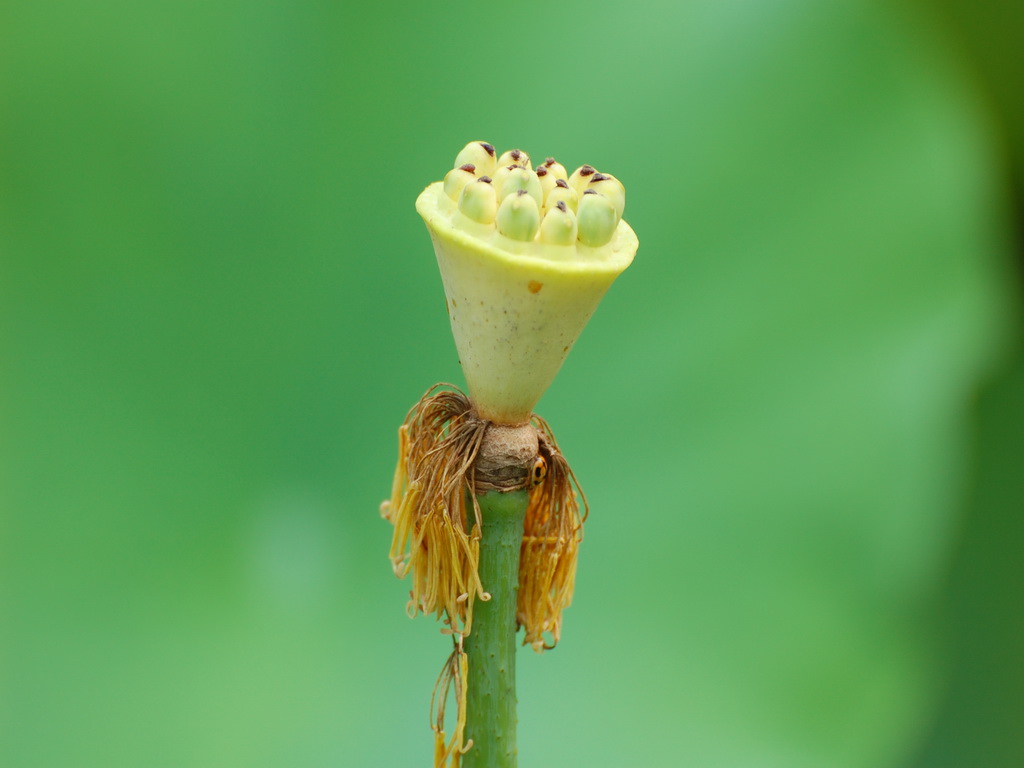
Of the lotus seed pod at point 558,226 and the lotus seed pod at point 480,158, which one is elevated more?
the lotus seed pod at point 480,158

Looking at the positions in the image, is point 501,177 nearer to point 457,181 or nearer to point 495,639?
point 457,181

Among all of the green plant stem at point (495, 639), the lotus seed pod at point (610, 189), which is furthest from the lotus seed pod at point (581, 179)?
the green plant stem at point (495, 639)

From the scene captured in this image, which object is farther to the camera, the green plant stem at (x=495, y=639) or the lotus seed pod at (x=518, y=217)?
the green plant stem at (x=495, y=639)

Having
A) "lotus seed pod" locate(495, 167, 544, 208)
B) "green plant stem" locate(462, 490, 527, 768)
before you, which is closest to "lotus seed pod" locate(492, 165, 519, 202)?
"lotus seed pod" locate(495, 167, 544, 208)

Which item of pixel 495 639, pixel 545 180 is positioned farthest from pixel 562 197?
pixel 495 639

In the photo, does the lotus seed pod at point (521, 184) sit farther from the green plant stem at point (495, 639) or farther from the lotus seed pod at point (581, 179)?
the green plant stem at point (495, 639)

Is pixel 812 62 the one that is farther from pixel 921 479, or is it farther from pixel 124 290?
pixel 124 290

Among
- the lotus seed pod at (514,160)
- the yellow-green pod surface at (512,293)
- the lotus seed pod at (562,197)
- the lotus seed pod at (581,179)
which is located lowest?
the yellow-green pod surface at (512,293)

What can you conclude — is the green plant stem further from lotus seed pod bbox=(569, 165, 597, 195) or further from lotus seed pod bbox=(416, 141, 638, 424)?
lotus seed pod bbox=(569, 165, 597, 195)
